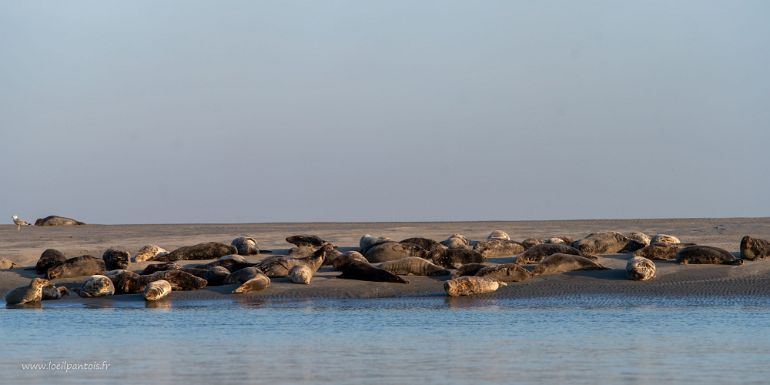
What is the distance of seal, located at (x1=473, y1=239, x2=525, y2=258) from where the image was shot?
19234 millimetres

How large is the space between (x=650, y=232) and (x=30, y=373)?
19643 millimetres

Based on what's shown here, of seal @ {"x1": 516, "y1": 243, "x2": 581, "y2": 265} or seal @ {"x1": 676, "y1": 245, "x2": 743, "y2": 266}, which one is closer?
seal @ {"x1": 676, "y1": 245, "x2": 743, "y2": 266}

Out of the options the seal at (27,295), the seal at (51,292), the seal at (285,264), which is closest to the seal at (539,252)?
the seal at (285,264)

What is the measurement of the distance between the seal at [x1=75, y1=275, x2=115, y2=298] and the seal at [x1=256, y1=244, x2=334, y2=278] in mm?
2401

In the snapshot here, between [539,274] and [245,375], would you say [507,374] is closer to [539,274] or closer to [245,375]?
[245,375]

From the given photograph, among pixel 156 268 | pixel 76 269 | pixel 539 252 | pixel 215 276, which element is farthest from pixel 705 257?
pixel 76 269

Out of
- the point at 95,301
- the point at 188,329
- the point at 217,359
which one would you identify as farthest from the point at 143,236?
the point at 217,359

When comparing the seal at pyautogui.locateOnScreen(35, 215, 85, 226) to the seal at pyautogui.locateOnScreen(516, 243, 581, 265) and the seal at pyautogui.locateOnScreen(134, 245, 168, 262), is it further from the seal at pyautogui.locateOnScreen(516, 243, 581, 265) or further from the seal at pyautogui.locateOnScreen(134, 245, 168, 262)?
the seal at pyautogui.locateOnScreen(516, 243, 581, 265)

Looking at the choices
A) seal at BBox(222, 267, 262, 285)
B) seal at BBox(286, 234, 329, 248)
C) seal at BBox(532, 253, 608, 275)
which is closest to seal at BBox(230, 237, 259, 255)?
seal at BBox(286, 234, 329, 248)

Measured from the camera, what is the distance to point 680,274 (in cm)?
1666

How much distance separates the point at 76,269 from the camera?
1733 centimetres

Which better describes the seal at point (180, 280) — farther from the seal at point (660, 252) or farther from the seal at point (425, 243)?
the seal at point (660, 252)

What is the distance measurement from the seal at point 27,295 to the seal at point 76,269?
1.65 metres

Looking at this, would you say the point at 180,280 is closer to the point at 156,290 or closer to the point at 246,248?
the point at 156,290
